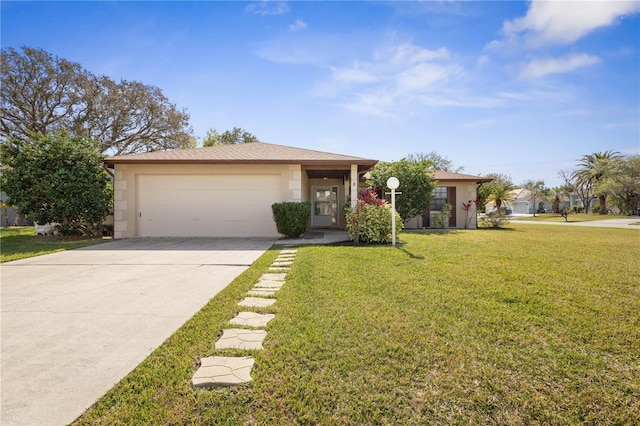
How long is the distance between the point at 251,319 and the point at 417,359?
167 centimetres

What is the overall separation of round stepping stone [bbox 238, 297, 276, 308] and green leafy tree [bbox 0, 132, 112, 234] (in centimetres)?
919

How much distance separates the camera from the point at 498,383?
6.81 ft

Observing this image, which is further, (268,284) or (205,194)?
(205,194)

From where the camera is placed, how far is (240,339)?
269cm

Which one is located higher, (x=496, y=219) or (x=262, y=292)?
(x=496, y=219)

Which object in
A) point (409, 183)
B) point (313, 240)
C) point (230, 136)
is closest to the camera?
point (313, 240)

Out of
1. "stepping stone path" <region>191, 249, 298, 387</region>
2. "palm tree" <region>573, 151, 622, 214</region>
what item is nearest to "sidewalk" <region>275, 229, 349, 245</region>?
"stepping stone path" <region>191, 249, 298, 387</region>

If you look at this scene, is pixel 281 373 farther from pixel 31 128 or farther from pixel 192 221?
pixel 31 128

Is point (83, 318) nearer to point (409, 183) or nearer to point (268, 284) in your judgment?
point (268, 284)

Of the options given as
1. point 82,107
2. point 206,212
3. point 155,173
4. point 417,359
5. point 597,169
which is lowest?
point 417,359

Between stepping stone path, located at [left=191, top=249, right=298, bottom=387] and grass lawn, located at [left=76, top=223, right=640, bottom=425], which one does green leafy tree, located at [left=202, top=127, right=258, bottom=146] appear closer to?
stepping stone path, located at [left=191, top=249, right=298, bottom=387]

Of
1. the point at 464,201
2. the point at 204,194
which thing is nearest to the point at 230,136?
the point at 204,194

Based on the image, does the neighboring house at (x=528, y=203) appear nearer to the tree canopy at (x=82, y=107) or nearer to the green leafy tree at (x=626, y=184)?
the green leafy tree at (x=626, y=184)

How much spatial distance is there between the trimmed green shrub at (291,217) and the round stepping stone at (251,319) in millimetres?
6751
